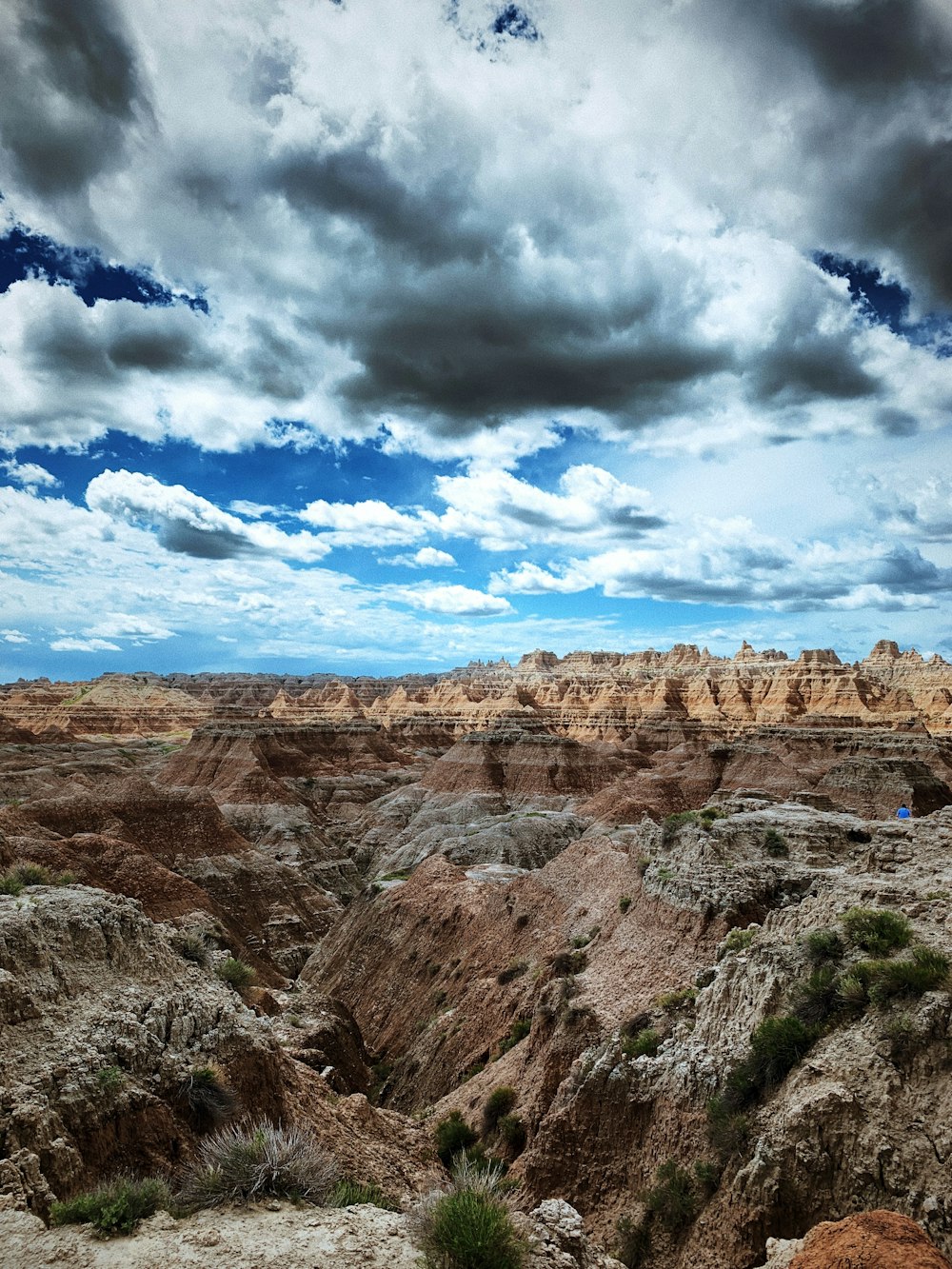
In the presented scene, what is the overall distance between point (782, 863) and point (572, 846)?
16.2m

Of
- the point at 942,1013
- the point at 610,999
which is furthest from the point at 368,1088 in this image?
the point at 942,1013

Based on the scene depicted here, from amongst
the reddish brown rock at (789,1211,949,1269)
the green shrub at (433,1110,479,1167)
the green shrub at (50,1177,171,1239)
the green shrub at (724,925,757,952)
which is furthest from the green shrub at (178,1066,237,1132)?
the green shrub at (724,925,757,952)

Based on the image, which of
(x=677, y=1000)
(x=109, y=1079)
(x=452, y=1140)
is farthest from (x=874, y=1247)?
(x=452, y=1140)

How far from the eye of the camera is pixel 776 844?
24109 millimetres

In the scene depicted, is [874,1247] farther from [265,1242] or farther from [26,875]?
[26,875]

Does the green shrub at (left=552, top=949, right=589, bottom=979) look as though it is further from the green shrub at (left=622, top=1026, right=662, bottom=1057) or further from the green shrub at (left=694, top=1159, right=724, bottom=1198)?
the green shrub at (left=694, top=1159, right=724, bottom=1198)

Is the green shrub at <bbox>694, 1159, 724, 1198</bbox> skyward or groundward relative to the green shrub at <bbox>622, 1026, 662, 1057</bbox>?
groundward

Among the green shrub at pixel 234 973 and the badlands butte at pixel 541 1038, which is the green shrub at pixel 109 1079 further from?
the green shrub at pixel 234 973

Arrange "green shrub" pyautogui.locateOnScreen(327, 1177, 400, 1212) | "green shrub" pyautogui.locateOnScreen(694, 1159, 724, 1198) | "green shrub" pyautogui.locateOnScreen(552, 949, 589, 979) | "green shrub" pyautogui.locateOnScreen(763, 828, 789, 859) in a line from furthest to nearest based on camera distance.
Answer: "green shrub" pyautogui.locateOnScreen(552, 949, 589, 979), "green shrub" pyautogui.locateOnScreen(763, 828, 789, 859), "green shrub" pyautogui.locateOnScreen(694, 1159, 724, 1198), "green shrub" pyautogui.locateOnScreen(327, 1177, 400, 1212)

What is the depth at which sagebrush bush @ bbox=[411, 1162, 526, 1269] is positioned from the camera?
8766mm

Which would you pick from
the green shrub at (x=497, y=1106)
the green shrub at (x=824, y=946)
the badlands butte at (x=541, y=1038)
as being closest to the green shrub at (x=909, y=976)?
the badlands butte at (x=541, y=1038)

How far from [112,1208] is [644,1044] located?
10.9m

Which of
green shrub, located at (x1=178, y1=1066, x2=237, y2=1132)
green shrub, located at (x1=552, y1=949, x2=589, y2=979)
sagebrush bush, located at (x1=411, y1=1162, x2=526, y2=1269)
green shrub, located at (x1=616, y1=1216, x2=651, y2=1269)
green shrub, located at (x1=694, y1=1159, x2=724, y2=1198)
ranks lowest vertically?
green shrub, located at (x1=616, y1=1216, x2=651, y2=1269)

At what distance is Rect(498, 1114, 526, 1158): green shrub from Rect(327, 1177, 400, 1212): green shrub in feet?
16.7
